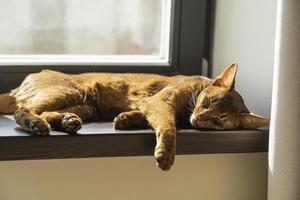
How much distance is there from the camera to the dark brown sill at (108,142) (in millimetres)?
1346

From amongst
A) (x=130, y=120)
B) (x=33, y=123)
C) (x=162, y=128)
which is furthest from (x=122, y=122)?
(x=33, y=123)

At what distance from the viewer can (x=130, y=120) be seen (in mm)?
1468

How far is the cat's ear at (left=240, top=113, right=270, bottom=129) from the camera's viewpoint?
4.88 ft

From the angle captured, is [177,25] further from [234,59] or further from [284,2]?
[284,2]

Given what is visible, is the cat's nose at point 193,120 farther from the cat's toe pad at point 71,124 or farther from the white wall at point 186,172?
the cat's toe pad at point 71,124

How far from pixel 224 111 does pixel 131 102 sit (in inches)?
10.6

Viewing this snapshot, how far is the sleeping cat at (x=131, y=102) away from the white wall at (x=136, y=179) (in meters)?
0.13

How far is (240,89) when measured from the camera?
1736mm

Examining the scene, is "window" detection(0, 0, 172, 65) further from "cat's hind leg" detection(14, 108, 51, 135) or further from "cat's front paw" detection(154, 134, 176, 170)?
"cat's front paw" detection(154, 134, 176, 170)

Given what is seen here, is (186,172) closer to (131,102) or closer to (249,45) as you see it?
(131,102)

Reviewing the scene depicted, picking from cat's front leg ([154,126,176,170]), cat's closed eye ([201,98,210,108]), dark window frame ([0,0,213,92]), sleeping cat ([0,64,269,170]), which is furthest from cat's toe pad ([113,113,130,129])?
dark window frame ([0,0,213,92])

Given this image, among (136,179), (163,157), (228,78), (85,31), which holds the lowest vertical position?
(136,179)

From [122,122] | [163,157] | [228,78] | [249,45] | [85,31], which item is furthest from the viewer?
[85,31]

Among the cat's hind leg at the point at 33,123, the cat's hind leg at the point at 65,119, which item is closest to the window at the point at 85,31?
the cat's hind leg at the point at 65,119
